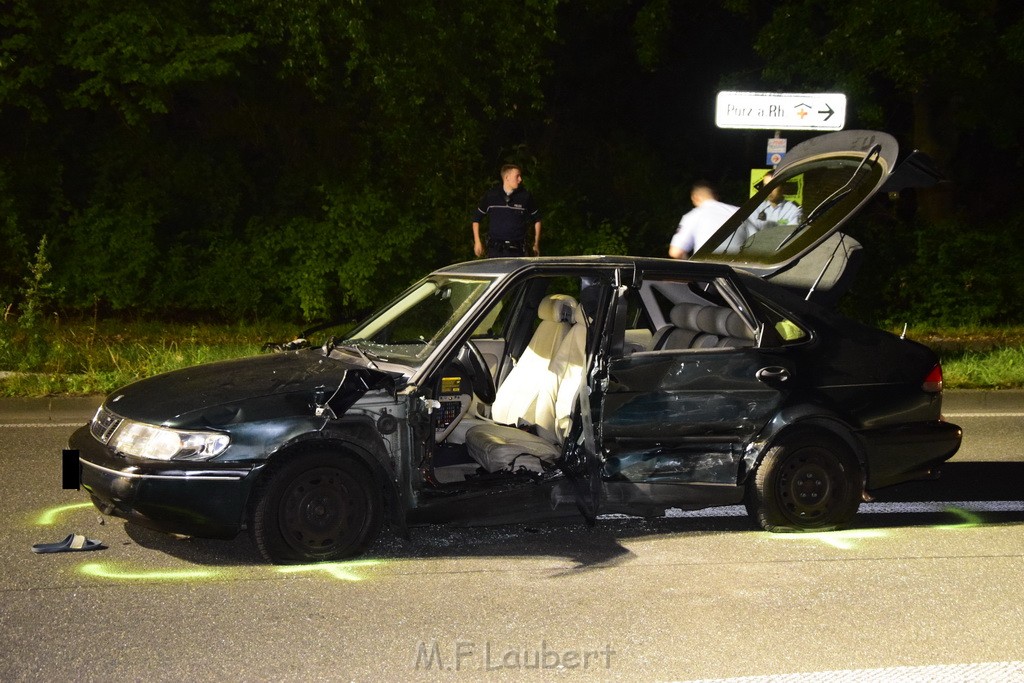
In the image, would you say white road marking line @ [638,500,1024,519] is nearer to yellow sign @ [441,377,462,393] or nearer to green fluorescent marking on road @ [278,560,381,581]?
yellow sign @ [441,377,462,393]

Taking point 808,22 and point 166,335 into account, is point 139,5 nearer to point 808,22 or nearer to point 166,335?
point 166,335

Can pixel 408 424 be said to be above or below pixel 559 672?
above

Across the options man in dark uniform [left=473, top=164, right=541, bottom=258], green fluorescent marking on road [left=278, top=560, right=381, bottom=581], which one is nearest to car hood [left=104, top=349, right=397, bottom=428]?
green fluorescent marking on road [left=278, top=560, right=381, bottom=581]

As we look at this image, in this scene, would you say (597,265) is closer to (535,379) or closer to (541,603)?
(535,379)

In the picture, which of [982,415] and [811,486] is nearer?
[811,486]

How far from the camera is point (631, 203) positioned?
19.9 m

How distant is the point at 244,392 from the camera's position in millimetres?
5703

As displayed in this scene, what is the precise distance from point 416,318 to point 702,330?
1.55m

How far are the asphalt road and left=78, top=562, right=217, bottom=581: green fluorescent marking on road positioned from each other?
16 millimetres

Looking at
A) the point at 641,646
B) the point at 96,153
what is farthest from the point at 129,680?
the point at 96,153

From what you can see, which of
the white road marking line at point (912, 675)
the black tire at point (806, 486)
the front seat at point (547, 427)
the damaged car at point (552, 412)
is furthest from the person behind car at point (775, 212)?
the white road marking line at point (912, 675)

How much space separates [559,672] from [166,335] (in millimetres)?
12238

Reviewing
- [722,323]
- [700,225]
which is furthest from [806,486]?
[700,225]

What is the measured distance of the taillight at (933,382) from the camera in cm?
662
